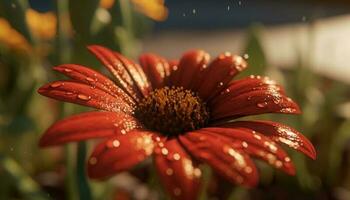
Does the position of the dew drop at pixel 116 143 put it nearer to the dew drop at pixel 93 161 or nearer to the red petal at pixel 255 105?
the dew drop at pixel 93 161

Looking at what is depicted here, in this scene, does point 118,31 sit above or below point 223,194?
above

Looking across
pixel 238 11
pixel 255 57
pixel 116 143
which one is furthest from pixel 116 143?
pixel 238 11

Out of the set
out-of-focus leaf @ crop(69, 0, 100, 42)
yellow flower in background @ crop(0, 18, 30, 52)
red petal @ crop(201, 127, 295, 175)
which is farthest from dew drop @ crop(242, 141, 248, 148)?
yellow flower in background @ crop(0, 18, 30, 52)

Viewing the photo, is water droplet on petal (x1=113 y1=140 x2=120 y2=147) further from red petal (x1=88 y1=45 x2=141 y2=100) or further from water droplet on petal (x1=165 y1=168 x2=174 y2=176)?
red petal (x1=88 y1=45 x2=141 y2=100)

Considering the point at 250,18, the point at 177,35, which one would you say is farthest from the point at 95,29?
the point at 250,18

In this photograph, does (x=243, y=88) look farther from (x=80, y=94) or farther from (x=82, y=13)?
(x=82, y=13)

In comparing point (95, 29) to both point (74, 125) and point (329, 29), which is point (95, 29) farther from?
point (329, 29)
